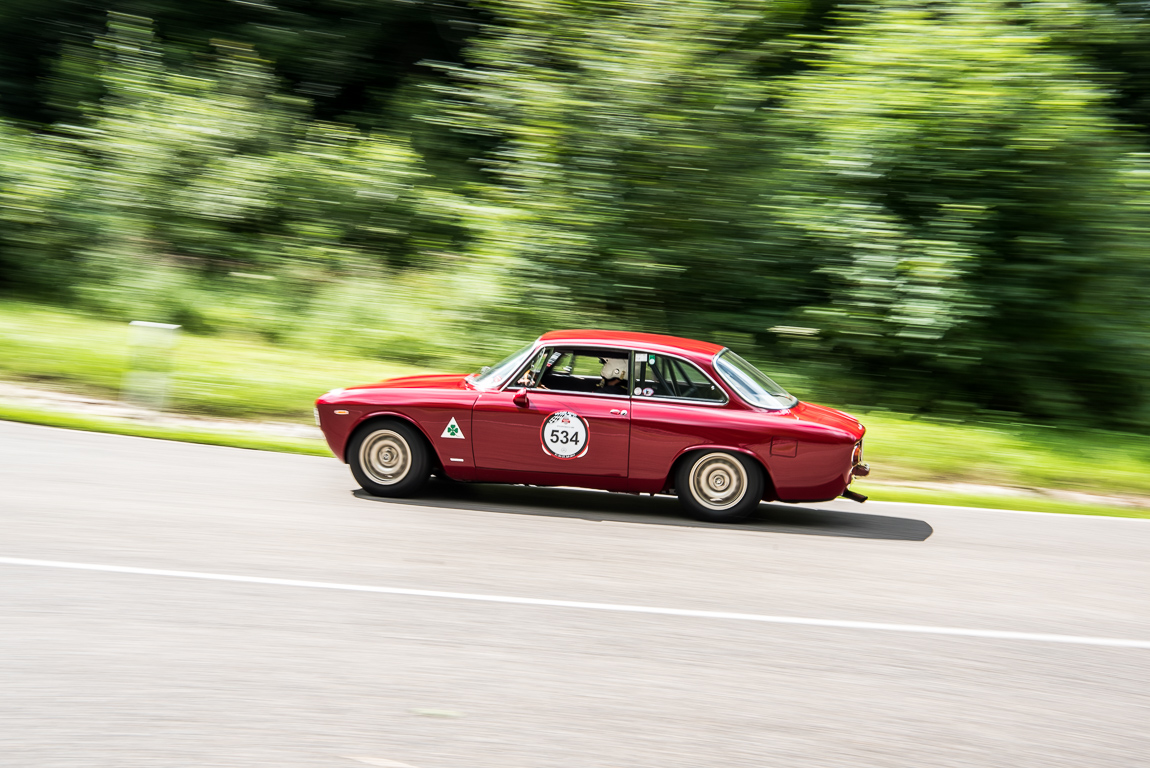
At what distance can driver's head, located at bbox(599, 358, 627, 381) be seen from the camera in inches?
306

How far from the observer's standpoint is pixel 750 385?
779cm

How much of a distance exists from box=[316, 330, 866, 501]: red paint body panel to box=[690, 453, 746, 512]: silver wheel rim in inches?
5.5

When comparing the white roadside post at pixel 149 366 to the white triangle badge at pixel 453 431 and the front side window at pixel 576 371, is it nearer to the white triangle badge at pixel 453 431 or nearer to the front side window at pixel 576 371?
the white triangle badge at pixel 453 431

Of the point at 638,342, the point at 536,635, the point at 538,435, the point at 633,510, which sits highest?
the point at 638,342

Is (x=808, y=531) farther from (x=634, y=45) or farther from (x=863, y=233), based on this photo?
(x=634, y=45)

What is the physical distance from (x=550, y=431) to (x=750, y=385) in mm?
1638

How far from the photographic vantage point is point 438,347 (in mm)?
13898

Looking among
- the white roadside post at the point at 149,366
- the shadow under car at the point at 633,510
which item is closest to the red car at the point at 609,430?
the shadow under car at the point at 633,510

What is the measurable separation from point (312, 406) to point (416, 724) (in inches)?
287

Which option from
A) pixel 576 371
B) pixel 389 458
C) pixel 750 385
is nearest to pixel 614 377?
pixel 576 371

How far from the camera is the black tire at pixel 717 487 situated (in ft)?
24.7

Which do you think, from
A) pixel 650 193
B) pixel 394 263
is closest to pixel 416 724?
pixel 650 193

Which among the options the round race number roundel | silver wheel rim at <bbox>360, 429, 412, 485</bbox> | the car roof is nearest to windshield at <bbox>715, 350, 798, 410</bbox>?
the car roof

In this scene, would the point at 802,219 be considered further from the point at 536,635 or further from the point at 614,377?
the point at 536,635
